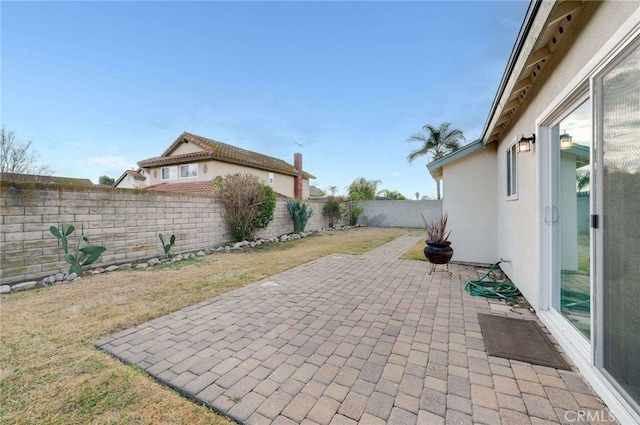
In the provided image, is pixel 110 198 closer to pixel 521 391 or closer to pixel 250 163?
pixel 521 391

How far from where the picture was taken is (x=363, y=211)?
20906 millimetres

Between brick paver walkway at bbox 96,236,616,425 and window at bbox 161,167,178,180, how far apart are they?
16480 mm

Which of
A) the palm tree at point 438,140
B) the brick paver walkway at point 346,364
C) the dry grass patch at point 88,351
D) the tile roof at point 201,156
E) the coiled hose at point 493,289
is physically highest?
the palm tree at point 438,140

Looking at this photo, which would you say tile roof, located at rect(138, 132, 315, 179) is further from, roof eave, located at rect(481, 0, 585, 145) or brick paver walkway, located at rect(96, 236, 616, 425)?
roof eave, located at rect(481, 0, 585, 145)

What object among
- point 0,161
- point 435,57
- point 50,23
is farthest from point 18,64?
point 0,161

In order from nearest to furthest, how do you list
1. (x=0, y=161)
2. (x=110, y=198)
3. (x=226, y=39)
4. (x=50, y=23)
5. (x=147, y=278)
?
(x=147, y=278)
(x=110, y=198)
(x=50, y=23)
(x=226, y=39)
(x=0, y=161)

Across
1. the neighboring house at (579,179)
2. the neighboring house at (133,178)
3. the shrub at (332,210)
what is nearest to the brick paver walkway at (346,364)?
the neighboring house at (579,179)

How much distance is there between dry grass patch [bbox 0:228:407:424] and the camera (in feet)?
6.04

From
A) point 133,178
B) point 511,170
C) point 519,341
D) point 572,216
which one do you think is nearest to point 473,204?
point 511,170

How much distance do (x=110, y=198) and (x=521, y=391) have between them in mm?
8179

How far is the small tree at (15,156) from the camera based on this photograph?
56.9 feet

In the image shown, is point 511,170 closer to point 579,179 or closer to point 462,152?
point 462,152

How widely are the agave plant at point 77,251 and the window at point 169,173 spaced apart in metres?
13.3

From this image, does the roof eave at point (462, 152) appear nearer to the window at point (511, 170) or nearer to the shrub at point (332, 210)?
the window at point (511, 170)
